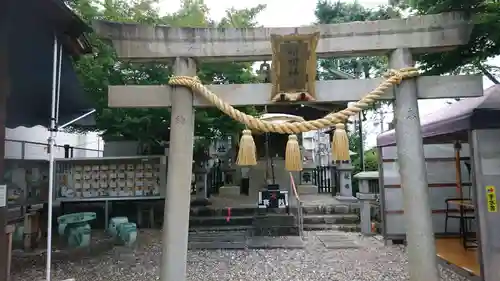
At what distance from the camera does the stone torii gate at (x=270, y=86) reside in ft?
12.0

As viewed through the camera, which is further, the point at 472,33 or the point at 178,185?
the point at 472,33

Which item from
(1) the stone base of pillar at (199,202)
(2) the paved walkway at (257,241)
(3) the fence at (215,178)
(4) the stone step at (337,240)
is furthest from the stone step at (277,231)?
(3) the fence at (215,178)

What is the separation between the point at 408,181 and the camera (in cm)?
368

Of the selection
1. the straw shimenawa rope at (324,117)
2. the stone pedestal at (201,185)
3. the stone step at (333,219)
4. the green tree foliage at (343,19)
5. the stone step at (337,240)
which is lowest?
the stone step at (337,240)

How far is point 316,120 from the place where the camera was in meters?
3.74

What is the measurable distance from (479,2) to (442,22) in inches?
40.8

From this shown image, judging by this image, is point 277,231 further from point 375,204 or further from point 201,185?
point 201,185

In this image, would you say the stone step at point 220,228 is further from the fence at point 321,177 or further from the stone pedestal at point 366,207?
the fence at point 321,177

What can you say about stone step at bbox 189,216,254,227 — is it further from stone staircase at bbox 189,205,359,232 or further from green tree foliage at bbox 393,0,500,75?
green tree foliage at bbox 393,0,500,75

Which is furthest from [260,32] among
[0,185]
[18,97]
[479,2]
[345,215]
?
[345,215]

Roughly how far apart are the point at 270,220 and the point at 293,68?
538cm

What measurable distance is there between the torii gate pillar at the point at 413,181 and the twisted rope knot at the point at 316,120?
114mm

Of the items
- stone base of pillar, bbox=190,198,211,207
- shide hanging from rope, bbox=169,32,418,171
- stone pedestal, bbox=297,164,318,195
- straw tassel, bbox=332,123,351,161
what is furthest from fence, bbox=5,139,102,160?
stone pedestal, bbox=297,164,318,195

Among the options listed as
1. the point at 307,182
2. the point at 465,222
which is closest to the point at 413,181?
the point at 465,222
